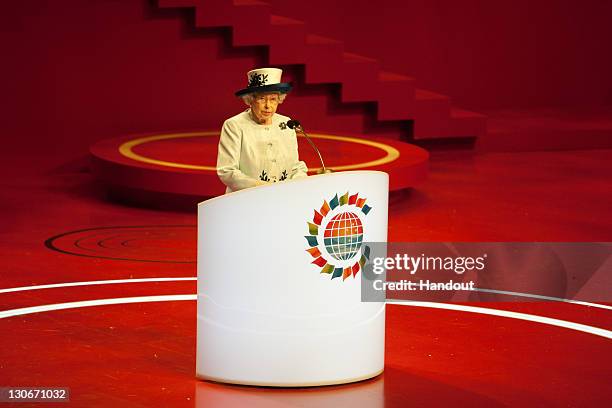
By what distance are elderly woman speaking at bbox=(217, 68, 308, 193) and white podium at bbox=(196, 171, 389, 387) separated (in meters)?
0.74

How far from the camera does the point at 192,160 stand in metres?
9.30

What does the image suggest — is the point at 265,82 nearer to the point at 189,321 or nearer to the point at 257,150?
the point at 257,150

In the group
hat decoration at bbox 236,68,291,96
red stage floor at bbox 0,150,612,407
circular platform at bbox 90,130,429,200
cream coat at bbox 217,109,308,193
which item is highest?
hat decoration at bbox 236,68,291,96

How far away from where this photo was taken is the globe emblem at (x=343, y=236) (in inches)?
184

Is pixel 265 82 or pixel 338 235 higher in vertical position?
pixel 265 82

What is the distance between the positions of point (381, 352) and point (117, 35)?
6.27 metres

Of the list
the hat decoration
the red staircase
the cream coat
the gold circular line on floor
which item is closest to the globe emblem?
the cream coat

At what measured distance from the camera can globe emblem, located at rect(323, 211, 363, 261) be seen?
4672 mm

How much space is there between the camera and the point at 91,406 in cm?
463

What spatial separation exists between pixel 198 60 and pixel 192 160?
1870mm

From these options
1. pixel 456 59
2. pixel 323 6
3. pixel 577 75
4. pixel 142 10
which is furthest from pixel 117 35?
pixel 577 75

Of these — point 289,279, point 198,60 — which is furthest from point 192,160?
point 289,279

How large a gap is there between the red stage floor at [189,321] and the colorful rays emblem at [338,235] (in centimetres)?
51

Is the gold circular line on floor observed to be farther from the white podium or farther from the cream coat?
the white podium
